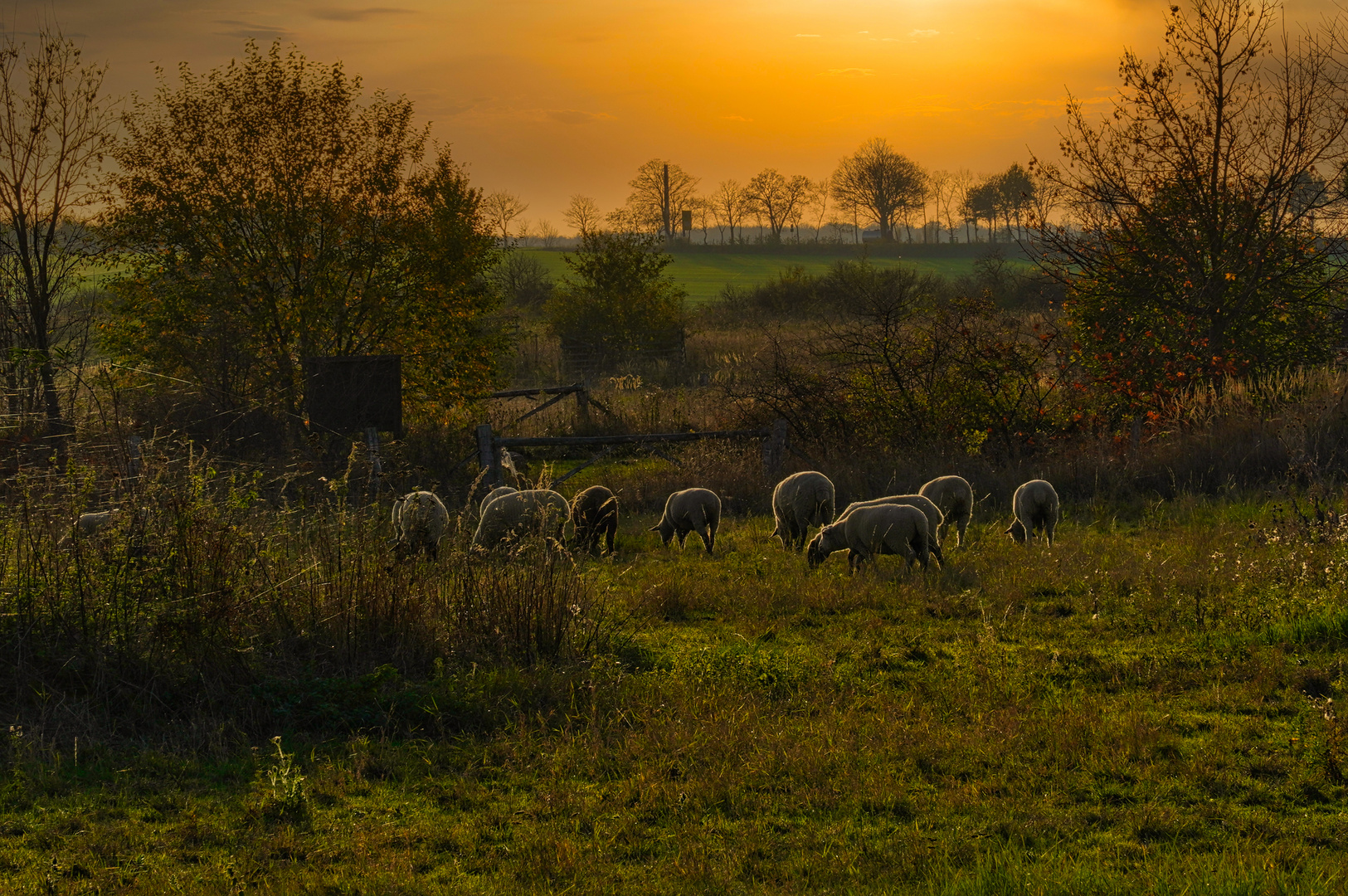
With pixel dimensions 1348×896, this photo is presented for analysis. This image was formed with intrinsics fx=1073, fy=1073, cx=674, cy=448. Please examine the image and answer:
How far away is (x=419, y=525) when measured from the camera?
10672 mm

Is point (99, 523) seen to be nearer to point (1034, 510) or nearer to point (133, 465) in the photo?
point (133, 465)

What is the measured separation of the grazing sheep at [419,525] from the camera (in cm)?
944

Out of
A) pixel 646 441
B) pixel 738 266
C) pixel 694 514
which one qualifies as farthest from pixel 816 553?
pixel 738 266

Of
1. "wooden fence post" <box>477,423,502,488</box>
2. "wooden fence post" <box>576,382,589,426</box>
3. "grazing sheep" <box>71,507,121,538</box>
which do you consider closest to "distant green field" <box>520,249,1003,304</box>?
"wooden fence post" <box>576,382,589,426</box>

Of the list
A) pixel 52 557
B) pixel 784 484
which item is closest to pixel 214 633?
pixel 52 557

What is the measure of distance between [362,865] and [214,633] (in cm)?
284

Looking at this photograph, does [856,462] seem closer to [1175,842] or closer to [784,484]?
[784,484]

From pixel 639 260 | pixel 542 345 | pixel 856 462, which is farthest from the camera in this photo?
pixel 542 345

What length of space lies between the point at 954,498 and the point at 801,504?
73.8 inches

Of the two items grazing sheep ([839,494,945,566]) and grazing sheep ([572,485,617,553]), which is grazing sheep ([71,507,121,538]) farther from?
grazing sheep ([839,494,945,566])

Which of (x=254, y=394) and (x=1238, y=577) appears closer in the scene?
(x=1238, y=577)

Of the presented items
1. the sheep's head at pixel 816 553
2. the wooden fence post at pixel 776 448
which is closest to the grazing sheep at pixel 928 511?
the sheep's head at pixel 816 553

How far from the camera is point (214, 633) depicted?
7363 millimetres

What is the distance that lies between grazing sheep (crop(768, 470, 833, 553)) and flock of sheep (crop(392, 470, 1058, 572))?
10mm
